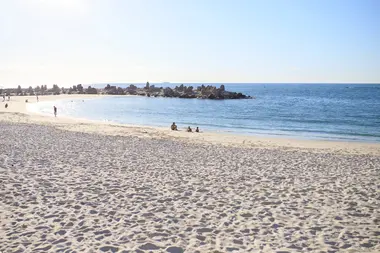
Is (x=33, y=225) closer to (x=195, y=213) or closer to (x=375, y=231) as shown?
(x=195, y=213)

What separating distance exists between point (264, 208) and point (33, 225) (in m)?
5.05

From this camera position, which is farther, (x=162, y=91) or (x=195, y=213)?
(x=162, y=91)

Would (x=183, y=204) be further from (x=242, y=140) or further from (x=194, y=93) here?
(x=194, y=93)

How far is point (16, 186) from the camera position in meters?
8.73

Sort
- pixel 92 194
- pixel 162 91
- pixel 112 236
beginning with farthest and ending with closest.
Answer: pixel 162 91
pixel 92 194
pixel 112 236

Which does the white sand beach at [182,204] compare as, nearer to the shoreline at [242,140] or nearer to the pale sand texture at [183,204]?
the pale sand texture at [183,204]

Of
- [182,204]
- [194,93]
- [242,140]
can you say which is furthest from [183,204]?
[194,93]

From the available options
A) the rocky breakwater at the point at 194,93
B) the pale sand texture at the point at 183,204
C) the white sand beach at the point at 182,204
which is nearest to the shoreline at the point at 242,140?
the pale sand texture at the point at 183,204

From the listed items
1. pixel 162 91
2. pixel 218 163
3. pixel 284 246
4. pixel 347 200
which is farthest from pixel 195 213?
pixel 162 91

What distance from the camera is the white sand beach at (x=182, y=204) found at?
582cm

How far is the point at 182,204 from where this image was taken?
7.87 metres

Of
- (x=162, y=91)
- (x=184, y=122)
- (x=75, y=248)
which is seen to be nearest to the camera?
(x=75, y=248)

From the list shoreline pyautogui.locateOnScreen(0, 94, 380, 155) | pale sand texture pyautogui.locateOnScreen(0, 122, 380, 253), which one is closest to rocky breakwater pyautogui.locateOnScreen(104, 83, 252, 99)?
shoreline pyautogui.locateOnScreen(0, 94, 380, 155)

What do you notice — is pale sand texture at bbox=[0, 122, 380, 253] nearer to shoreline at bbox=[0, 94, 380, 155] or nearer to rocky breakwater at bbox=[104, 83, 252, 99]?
shoreline at bbox=[0, 94, 380, 155]
